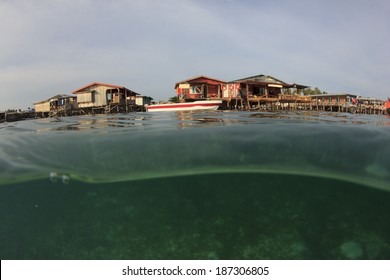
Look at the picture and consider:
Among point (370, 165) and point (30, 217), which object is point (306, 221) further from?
point (30, 217)

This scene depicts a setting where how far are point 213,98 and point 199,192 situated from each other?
114 ft

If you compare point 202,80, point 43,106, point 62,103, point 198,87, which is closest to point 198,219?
point 202,80

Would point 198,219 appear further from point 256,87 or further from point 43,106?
point 43,106

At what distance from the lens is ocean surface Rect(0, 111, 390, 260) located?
24.9 ft

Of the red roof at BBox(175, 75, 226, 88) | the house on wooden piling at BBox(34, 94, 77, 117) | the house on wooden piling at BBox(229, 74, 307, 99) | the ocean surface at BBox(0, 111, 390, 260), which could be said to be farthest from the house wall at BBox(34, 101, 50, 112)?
A: the ocean surface at BBox(0, 111, 390, 260)

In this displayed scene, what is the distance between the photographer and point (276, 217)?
8453 mm

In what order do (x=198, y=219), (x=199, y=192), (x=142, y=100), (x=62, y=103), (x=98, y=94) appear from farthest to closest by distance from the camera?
(x=142, y=100), (x=62, y=103), (x=98, y=94), (x=199, y=192), (x=198, y=219)

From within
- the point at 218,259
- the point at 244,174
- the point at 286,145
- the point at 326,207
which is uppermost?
the point at 286,145

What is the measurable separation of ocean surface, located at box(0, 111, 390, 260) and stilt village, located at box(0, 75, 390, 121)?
1284 inches

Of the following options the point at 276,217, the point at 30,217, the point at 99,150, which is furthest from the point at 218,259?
the point at 30,217

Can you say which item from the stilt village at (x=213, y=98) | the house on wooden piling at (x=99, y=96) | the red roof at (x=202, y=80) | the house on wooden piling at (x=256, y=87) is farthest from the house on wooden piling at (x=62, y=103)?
the house on wooden piling at (x=256, y=87)

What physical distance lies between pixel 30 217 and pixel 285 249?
278 inches

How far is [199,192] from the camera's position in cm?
911

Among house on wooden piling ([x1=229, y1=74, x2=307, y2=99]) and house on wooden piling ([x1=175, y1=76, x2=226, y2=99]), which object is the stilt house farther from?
house on wooden piling ([x1=229, y1=74, x2=307, y2=99])
